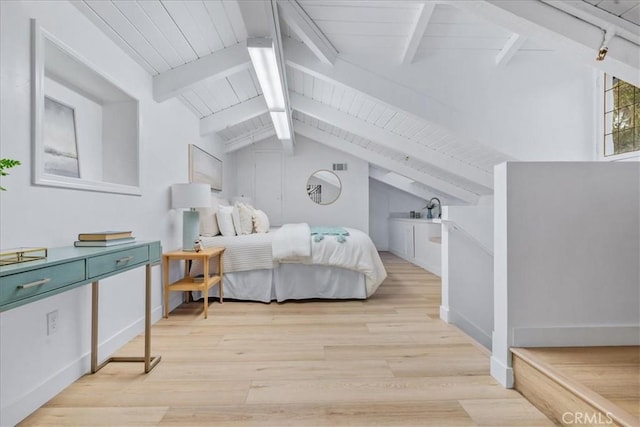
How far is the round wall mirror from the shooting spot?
6297mm

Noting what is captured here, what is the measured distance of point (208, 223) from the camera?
3664mm

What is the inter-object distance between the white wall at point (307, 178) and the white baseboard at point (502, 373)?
4.48 meters

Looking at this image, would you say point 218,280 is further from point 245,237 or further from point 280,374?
point 280,374

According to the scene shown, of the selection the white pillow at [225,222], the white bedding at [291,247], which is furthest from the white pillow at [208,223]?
the white bedding at [291,247]

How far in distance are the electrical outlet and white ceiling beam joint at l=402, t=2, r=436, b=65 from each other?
2.86 meters

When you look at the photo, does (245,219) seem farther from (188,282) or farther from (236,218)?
(188,282)

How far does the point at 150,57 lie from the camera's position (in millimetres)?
2512

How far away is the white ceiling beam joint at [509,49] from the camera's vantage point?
93.6 inches

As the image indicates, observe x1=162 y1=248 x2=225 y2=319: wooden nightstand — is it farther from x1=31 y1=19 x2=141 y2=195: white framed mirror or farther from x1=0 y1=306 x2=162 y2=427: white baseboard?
x1=31 y1=19 x2=141 y2=195: white framed mirror

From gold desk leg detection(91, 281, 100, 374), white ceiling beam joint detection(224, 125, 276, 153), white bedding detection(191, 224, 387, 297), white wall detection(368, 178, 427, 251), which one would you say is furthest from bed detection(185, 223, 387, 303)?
white wall detection(368, 178, 427, 251)

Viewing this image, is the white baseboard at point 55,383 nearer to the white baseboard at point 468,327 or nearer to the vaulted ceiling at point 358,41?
the vaulted ceiling at point 358,41

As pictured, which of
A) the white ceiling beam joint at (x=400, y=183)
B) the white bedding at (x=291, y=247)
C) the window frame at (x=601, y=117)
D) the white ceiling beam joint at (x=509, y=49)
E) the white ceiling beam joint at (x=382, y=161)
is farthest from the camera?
the white ceiling beam joint at (x=400, y=183)

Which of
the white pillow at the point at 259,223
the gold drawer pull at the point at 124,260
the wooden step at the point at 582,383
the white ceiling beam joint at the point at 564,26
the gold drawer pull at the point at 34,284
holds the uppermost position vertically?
the white ceiling beam joint at the point at 564,26

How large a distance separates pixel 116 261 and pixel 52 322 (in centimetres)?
50
